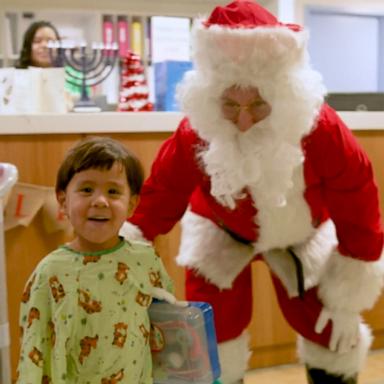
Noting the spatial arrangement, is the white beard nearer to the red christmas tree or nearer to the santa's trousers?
the santa's trousers

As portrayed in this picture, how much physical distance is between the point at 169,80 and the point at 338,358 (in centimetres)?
116

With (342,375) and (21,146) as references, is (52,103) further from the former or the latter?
(342,375)

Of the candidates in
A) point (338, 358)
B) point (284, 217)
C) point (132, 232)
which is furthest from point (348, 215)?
point (132, 232)

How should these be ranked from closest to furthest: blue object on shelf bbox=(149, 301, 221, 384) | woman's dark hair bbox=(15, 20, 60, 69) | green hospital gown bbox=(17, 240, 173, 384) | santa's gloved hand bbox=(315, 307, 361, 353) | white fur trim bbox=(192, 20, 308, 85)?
green hospital gown bbox=(17, 240, 173, 384)
blue object on shelf bbox=(149, 301, 221, 384)
white fur trim bbox=(192, 20, 308, 85)
santa's gloved hand bbox=(315, 307, 361, 353)
woman's dark hair bbox=(15, 20, 60, 69)

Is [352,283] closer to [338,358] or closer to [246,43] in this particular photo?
[338,358]

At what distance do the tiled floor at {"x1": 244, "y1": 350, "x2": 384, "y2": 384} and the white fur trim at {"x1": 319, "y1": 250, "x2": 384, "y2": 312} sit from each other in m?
0.64

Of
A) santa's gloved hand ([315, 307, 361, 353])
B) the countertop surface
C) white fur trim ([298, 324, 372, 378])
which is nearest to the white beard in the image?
santa's gloved hand ([315, 307, 361, 353])

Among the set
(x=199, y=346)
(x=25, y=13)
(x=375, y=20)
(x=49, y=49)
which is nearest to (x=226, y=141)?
(x=199, y=346)

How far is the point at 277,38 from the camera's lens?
1.37 m

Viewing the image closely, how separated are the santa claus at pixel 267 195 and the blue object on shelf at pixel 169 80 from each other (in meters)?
0.69

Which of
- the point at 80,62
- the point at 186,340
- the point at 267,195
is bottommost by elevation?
the point at 186,340

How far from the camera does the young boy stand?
111cm

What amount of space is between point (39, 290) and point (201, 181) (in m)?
0.56

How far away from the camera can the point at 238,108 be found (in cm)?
143
